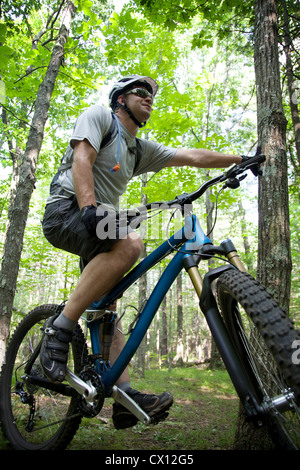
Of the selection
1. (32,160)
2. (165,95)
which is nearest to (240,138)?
(165,95)

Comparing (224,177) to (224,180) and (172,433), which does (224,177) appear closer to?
(224,180)

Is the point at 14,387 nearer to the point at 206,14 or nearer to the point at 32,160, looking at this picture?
the point at 32,160

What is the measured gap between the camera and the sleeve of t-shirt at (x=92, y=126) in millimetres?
2080

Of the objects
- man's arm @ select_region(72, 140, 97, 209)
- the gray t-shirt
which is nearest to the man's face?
the gray t-shirt

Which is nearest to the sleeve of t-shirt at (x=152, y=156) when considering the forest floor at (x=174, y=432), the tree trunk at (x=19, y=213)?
the tree trunk at (x=19, y=213)

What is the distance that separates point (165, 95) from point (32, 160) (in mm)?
4872

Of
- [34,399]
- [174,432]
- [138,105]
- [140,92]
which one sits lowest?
[174,432]

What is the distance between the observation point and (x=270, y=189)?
282cm

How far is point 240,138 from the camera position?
13.8 metres

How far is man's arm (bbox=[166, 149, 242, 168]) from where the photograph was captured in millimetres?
2482

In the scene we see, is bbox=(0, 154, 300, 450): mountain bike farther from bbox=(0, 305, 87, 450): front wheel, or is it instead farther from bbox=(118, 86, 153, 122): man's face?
bbox=(118, 86, 153, 122): man's face

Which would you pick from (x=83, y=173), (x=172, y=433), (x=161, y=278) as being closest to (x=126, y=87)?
(x=83, y=173)

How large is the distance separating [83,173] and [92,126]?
0.40 meters

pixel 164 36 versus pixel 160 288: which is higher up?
pixel 164 36
